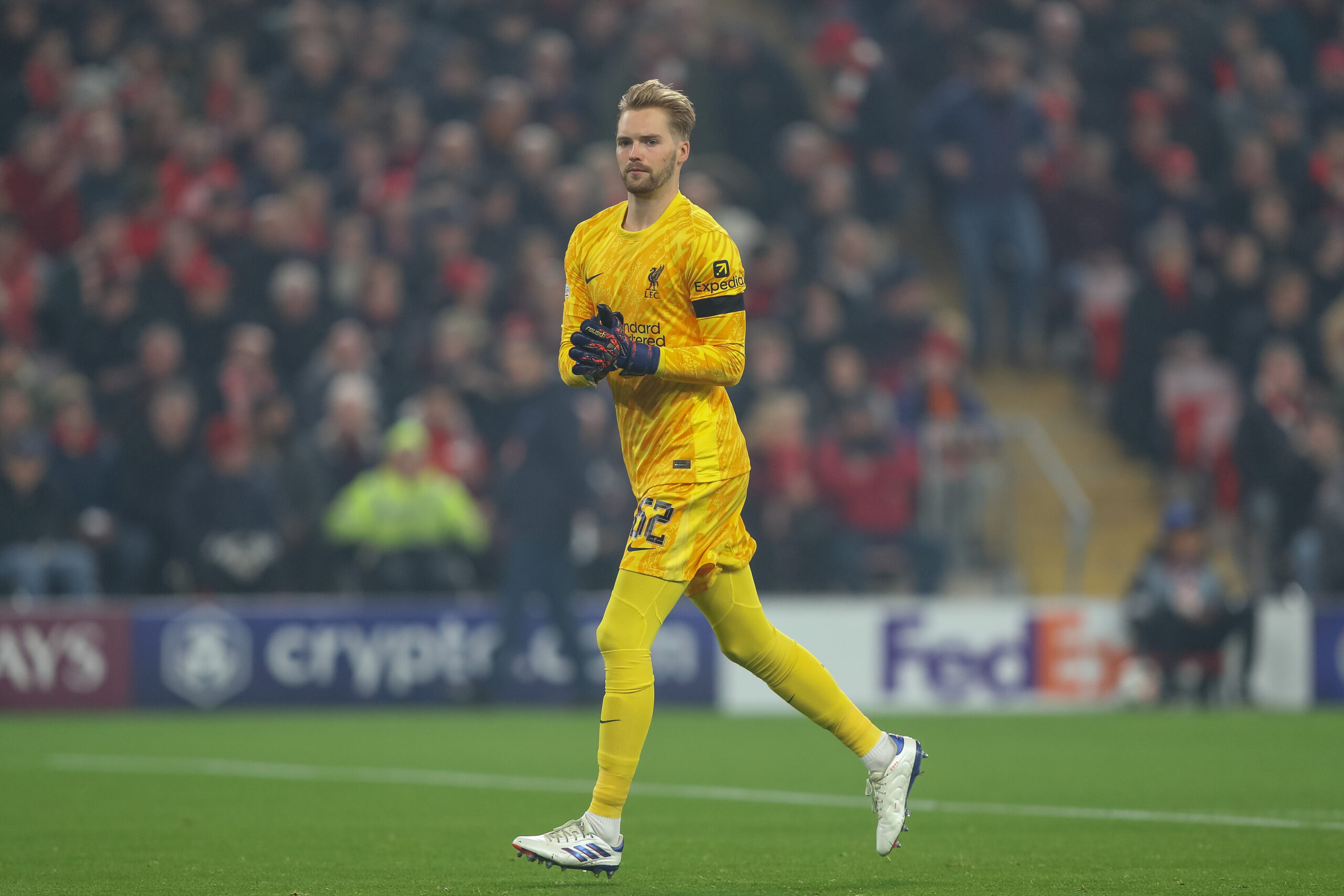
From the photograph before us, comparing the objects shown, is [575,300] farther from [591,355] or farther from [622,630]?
[622,630]

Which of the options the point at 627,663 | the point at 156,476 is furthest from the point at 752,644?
the point at 156,476

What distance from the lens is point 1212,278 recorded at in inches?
737

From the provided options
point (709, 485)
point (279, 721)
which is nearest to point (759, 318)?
point (279, 721)

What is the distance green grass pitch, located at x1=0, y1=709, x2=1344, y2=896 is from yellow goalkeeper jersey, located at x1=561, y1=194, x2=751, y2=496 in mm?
1391

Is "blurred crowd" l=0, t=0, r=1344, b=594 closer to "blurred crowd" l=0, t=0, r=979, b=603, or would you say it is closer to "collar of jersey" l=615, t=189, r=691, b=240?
"blurred crowd" l=0, t=0, r=979, b=603

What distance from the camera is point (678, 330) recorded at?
6.26 metres

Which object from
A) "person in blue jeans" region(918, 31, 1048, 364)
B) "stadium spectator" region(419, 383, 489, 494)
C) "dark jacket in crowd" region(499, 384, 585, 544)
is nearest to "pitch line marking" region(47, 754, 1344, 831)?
"dark jacket in crowd" region(499, 384, 585, 544)

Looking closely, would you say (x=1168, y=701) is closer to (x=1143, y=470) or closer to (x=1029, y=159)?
(x=1143, y=470)

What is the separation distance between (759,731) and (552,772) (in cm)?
328

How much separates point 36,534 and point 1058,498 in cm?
875

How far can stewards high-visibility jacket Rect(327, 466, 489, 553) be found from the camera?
15430 millimetres

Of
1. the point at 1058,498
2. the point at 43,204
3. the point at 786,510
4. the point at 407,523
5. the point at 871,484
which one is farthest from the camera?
the point at 1058,498

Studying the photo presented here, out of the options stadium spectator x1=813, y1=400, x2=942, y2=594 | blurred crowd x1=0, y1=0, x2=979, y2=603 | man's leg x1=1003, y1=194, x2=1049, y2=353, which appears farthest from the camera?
man's leg x1=1003, y1=194, x2=1049, y2=353

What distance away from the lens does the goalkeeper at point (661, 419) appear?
610 centimetres
